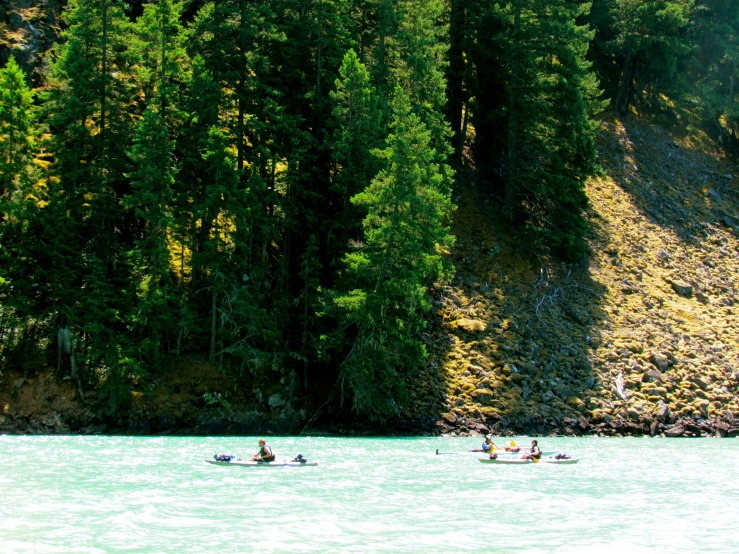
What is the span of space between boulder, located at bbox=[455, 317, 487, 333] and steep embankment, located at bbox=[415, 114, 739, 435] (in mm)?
58

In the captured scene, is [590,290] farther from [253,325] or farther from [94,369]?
[94,369]

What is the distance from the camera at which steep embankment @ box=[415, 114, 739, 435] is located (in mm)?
35312

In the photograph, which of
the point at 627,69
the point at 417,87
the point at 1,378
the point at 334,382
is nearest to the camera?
the point at 1,378

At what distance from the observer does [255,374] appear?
34969 millimetres

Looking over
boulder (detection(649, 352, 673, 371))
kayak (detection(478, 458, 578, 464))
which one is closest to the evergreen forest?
kayak (detection(478, 458, 578, 464))

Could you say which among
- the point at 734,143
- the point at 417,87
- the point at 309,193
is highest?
the point at 734,143

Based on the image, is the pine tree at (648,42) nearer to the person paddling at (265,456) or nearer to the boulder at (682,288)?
the boulder at (682,288)

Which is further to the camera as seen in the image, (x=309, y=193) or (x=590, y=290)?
(x=590, y=290)

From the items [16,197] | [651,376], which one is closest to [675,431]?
[651,376]

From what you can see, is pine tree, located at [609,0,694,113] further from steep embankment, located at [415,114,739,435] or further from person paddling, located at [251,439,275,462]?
person paddling, located at [251,439,275,462]

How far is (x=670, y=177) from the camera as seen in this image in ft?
189

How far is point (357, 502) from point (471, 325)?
21672 millimetres

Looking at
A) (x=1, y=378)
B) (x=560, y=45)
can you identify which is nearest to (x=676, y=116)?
(x=560, y=45)

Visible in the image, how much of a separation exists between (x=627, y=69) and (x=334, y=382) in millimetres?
42799
